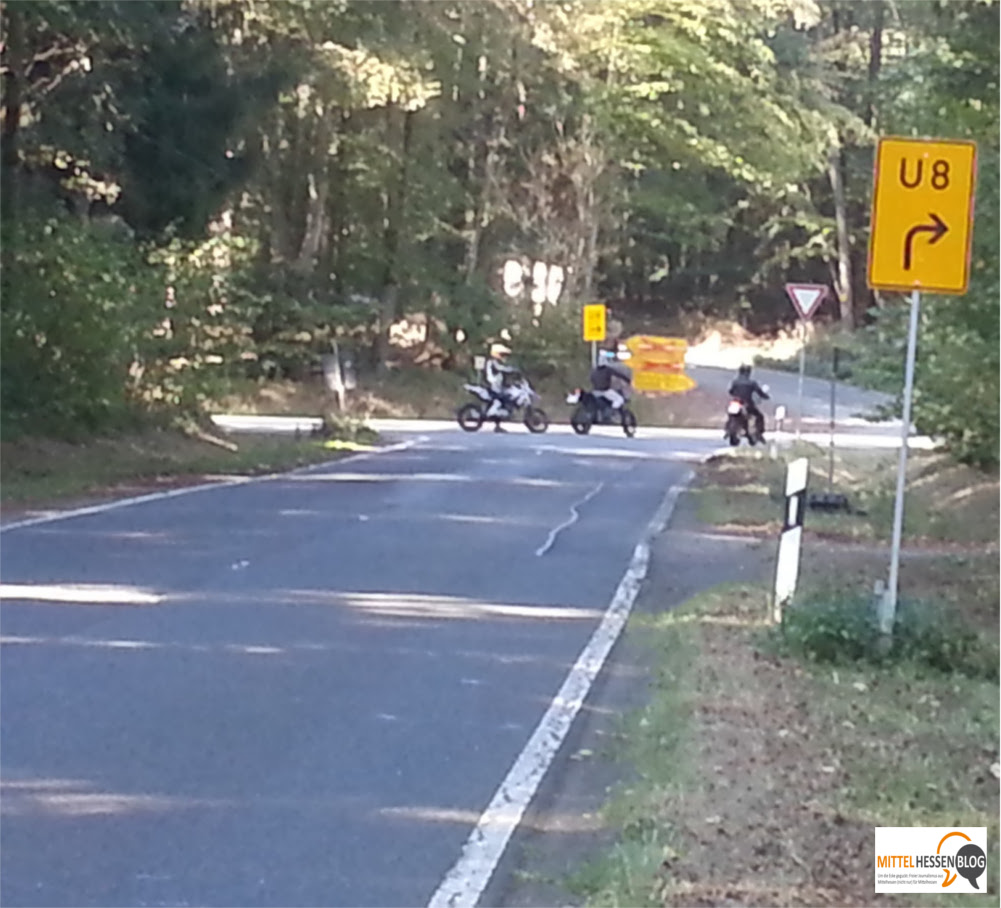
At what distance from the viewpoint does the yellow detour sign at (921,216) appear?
1173 centimetres

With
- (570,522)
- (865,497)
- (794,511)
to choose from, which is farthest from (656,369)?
(794,511)

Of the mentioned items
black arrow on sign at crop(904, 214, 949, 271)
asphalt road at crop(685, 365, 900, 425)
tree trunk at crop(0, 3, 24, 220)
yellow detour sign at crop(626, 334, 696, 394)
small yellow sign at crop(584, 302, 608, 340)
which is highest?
tree trunk at crop(0, 3, 24, 220)

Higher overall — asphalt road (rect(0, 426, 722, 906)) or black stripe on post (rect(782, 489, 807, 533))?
black stripe on post (rect(782, 489, 807, 533))

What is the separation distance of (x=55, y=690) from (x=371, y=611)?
3.79 m

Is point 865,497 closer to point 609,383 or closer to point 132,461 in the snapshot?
point 132,461

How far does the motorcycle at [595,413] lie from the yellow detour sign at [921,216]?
3221 centimetres

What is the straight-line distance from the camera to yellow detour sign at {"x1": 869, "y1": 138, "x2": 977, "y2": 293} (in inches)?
462

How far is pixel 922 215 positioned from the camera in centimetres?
1179

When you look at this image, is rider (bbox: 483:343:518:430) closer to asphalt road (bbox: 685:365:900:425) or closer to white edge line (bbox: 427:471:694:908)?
asphalt road (bbox: 685:365:900:425)

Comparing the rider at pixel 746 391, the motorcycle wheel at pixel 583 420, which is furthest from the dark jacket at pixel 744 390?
the motorcycle wheel at pixel 583 420

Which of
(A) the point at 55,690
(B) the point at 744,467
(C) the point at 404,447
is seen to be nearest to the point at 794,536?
(A) the point at 55,690

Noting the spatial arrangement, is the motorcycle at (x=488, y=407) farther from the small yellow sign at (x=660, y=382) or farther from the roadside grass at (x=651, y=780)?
the roadside grass at (x=651, y=780)

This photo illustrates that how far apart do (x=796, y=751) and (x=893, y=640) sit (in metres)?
2.59

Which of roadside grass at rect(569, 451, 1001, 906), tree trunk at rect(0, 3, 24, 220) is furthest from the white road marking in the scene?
tree trunk at rect(0, 3, 24, 220)
